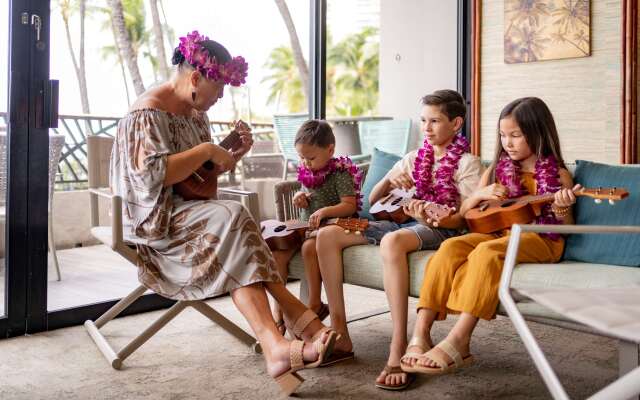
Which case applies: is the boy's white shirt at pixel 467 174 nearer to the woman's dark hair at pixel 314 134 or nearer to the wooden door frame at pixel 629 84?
the woman's dark hair at pixel 314 134

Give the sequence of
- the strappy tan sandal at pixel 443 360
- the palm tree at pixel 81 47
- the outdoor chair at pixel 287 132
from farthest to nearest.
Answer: the outdoor chair at pixel 287 132 → the palm tree at pixel 81 47 → the strappy tan sandal at pixel 443 360

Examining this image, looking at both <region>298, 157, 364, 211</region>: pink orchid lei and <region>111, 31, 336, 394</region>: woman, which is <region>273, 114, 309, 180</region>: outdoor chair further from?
<region>111, 31, 336, 394</region>: woman

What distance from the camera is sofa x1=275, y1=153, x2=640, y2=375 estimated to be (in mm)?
2119

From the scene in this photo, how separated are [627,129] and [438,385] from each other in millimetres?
2238

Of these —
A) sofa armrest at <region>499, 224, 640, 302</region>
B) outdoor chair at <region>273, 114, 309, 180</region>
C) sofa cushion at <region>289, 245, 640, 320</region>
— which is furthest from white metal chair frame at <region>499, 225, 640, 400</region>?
outdoor chair at <region>273, 114, 309, 180</region>

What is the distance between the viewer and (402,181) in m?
2.88

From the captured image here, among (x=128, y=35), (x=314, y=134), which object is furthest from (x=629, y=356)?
(x=128, y=35)

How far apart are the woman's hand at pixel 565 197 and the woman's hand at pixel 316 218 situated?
88 centimetres

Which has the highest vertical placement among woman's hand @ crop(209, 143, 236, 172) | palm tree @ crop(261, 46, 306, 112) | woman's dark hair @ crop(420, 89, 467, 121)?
palm tree @ crop(261, 46, 306, 112)

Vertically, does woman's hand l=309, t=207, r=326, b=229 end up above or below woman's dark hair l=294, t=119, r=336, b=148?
below

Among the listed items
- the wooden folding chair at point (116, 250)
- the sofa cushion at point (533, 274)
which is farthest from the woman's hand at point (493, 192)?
the wooden folding chair at point (116, 250)

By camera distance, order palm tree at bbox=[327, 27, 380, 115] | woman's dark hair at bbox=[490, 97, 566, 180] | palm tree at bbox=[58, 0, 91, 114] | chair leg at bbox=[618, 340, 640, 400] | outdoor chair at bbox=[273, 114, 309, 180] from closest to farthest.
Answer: chair leg at bbox=[618, 340, 640, 400] → woman's dark hair at bbox=[490, 97, 566, 180] → palm tree at bbox=[58, 0, 91, 114] → outdoor chair at bbox=[273, 114, 309, 180] → palm tree at bbox=[327, 27, 380, 115]

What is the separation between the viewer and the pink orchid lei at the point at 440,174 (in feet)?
8.90

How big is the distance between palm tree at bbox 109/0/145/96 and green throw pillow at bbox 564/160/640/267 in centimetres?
213
